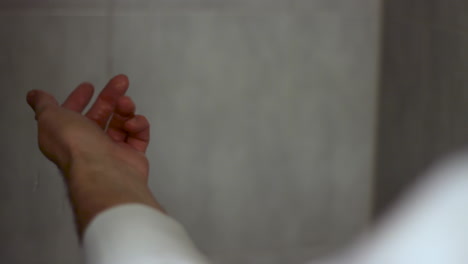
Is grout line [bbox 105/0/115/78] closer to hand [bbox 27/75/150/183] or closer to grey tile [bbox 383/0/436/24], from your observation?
hand [bbox 27/75/150/183]

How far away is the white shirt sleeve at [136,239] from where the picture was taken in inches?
21.4

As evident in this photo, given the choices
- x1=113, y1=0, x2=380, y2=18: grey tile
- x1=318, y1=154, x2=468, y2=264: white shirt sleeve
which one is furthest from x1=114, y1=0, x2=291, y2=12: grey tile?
x1=318, y1=154, x2=468, y2=264: white shirt sleeve

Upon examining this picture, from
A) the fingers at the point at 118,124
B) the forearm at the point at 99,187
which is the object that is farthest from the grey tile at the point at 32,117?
the forearm at the point at 99,187

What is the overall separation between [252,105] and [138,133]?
400 millimetres

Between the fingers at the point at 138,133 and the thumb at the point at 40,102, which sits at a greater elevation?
the thumb at the point at 40,102

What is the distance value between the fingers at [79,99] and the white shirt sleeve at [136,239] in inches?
17.5

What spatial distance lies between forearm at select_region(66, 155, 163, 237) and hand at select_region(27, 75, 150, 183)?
0.02 metres

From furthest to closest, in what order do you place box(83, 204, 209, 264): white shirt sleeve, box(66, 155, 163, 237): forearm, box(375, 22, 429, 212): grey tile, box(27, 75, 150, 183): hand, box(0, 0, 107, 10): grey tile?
box(375, 22, 429, 212): grey tile
box(0, 0, 107, 10): grey tile
box(27, 75, 150, 183): hand
box(66, 155, 163, 237): forearm
box(83, 204, 209, 264): white shirt sleeve

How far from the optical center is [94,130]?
Result: 34.1 inches

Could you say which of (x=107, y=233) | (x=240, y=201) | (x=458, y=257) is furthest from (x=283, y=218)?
(x=107, y=233)

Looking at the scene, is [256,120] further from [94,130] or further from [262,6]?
[94,130]

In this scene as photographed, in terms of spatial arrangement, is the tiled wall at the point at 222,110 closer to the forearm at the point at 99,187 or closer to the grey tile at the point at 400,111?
the grey tile at the point at 400,111

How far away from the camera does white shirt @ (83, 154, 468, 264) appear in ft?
1.82

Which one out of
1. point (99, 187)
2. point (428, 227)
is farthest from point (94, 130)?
point (428, 227)
